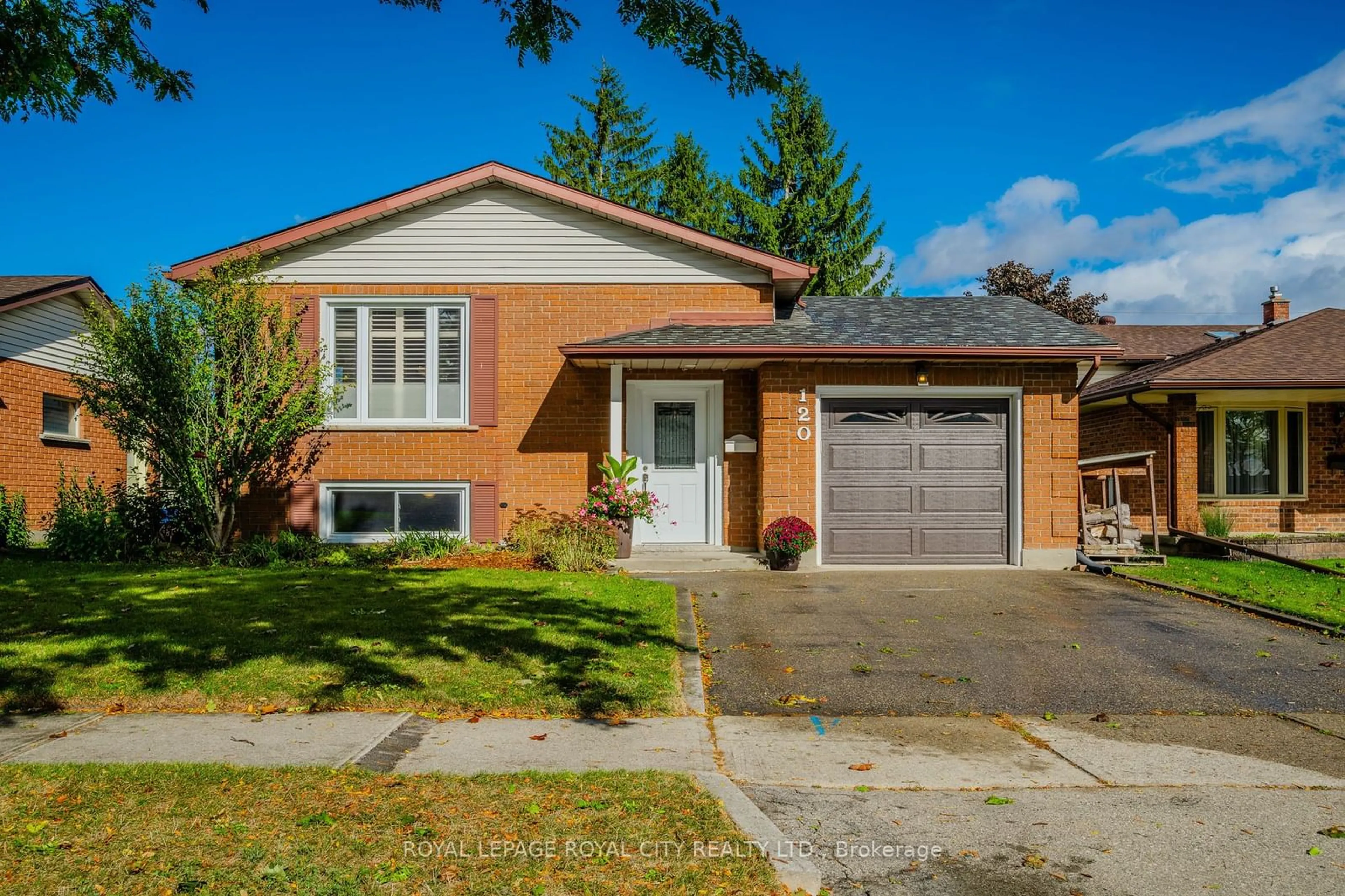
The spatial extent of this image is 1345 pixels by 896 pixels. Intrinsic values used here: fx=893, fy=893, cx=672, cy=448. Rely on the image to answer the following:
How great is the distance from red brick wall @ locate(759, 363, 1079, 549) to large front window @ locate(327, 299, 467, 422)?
4.55 metres

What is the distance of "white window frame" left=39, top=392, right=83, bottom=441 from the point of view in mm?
17047

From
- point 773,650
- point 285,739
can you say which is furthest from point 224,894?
point 773,650

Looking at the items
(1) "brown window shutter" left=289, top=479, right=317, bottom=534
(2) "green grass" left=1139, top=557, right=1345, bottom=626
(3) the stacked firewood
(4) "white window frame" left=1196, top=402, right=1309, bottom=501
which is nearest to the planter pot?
(1) "brown window shutter" left=289, top=479, right=317, bottom=534

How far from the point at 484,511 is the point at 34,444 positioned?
32.8 feet

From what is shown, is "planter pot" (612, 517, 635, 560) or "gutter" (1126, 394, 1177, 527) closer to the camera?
"planter pot" (612, 517, 635, 560)

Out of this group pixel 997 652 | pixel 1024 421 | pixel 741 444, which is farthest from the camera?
pixel 741 444

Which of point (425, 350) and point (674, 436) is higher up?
point (425, 350)

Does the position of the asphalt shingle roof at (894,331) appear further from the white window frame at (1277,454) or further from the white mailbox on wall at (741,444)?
the white window frame at (1277,454)

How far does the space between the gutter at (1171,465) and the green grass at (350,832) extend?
1380cm

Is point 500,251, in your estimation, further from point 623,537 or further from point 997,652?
point 997,652

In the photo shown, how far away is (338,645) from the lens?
22.0 ft

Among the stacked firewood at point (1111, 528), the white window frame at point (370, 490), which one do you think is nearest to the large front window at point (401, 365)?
the white window frame at point (370, 490)

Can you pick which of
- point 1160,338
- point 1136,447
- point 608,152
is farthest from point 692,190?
point 1136,447

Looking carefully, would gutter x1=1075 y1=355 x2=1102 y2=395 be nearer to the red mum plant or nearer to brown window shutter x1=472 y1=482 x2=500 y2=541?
the red mum plant
